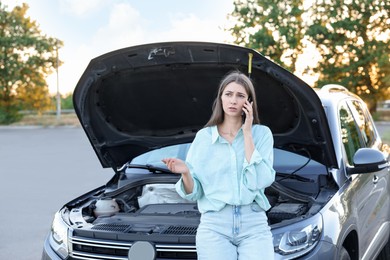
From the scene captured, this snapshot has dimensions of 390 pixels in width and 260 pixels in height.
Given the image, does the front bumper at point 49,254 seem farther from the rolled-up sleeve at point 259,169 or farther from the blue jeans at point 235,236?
the rolled-up sleeve at point 259,169

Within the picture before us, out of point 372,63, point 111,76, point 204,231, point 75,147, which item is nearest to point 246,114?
point 204,231

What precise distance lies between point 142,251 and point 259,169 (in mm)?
822

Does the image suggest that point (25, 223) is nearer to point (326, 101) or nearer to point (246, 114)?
point (326, 101)

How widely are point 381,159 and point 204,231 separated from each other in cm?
179

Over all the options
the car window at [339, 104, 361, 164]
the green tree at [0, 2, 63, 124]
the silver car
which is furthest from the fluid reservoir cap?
the green tree at [0, 2, 63, 124]

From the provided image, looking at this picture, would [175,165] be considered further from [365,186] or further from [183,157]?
[365,186]

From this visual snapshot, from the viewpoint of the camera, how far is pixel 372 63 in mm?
40969

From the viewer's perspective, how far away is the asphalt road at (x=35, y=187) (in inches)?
260

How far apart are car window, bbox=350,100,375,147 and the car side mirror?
1.04 metres

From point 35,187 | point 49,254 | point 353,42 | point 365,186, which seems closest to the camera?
point 49,254

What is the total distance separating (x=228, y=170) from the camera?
288 cm

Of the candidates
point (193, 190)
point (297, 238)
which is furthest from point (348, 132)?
point (193, 190)

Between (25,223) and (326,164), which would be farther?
(25,223)

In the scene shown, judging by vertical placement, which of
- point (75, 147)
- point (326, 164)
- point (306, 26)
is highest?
point (306, 26)
